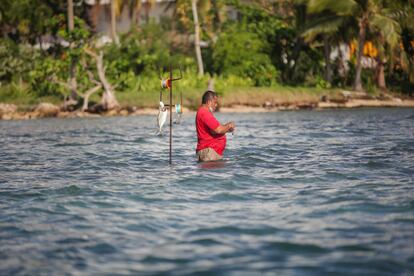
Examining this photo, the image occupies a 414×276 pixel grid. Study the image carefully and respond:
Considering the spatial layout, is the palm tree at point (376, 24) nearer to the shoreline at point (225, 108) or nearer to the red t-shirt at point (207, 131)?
the shoreline at point (225, 108)

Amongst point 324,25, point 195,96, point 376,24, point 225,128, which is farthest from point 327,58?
point 225,128

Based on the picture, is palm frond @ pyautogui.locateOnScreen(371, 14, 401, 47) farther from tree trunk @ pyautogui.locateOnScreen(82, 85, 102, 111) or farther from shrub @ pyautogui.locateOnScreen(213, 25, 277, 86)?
tree trunk @ pyautogui.locateOnScreen(82, 85, 102, 111)

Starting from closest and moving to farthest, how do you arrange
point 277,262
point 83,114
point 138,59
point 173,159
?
point 277,262 → point 173,159 → point 83,114 → point 138,59

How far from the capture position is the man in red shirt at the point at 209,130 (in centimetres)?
1309

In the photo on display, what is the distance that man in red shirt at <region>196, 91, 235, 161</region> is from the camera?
13086mm

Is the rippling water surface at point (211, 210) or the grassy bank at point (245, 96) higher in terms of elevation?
the grassy bank at point (245, 96)

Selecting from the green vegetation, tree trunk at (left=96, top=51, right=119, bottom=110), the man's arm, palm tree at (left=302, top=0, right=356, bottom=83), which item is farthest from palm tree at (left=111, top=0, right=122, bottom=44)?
the man's arm

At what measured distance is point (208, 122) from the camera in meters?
13.1

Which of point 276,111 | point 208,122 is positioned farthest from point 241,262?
point 276,111

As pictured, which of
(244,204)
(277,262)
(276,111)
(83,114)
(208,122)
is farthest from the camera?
(276,111)

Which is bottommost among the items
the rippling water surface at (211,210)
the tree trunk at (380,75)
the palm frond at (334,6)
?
the rippling water surface at (211,210)

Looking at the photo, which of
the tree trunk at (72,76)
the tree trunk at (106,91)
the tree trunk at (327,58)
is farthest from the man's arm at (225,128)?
the tree trunk at (327,58)

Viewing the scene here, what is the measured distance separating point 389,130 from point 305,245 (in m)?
16.5

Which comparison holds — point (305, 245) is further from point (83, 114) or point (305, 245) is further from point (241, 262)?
point (83, 114)
